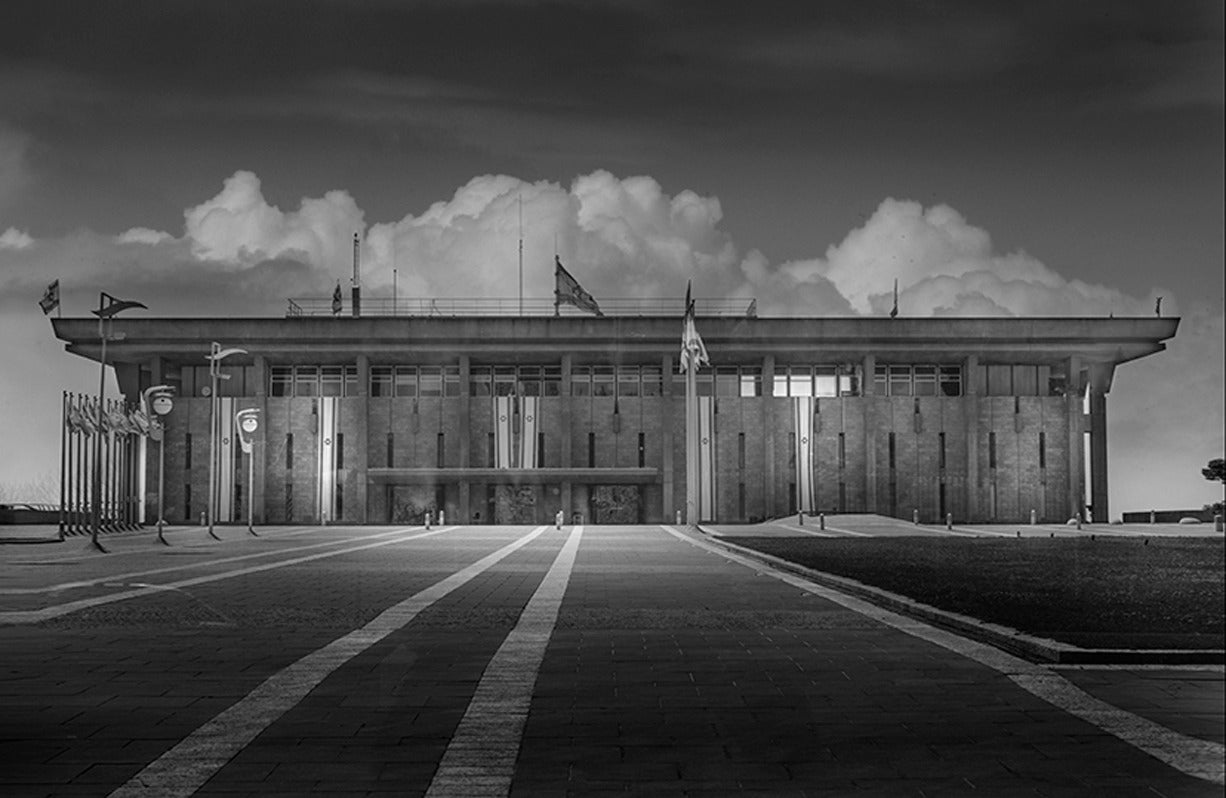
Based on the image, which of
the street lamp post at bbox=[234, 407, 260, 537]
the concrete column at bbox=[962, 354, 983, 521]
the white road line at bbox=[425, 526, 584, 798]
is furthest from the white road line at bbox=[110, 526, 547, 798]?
the concrete column at bbox=[962, 354, 983, 521]

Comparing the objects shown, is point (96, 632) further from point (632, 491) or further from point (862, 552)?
point (632, 491)

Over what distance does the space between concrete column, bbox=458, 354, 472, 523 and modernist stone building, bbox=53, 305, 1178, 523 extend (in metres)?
0.13

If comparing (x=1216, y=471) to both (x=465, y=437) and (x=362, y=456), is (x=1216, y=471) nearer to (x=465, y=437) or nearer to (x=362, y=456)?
(x=465, y=437)

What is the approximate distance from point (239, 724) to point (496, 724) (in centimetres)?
163

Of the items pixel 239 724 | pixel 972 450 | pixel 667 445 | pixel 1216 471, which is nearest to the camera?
pixel 1216 471

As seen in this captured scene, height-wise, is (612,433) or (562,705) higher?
(612,433)

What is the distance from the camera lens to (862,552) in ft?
105

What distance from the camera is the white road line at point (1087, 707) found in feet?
18.7

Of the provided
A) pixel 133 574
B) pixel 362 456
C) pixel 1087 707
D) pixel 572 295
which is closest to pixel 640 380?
pixel 572 295

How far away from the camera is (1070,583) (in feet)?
67.6

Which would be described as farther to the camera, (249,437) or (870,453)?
(870,453)

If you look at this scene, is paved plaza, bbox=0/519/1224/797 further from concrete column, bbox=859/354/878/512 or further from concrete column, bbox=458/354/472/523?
concrete column, bbox=859/354/878/512

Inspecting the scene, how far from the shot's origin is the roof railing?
72625mm

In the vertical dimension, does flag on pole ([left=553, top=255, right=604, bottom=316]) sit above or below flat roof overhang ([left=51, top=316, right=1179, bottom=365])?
above
